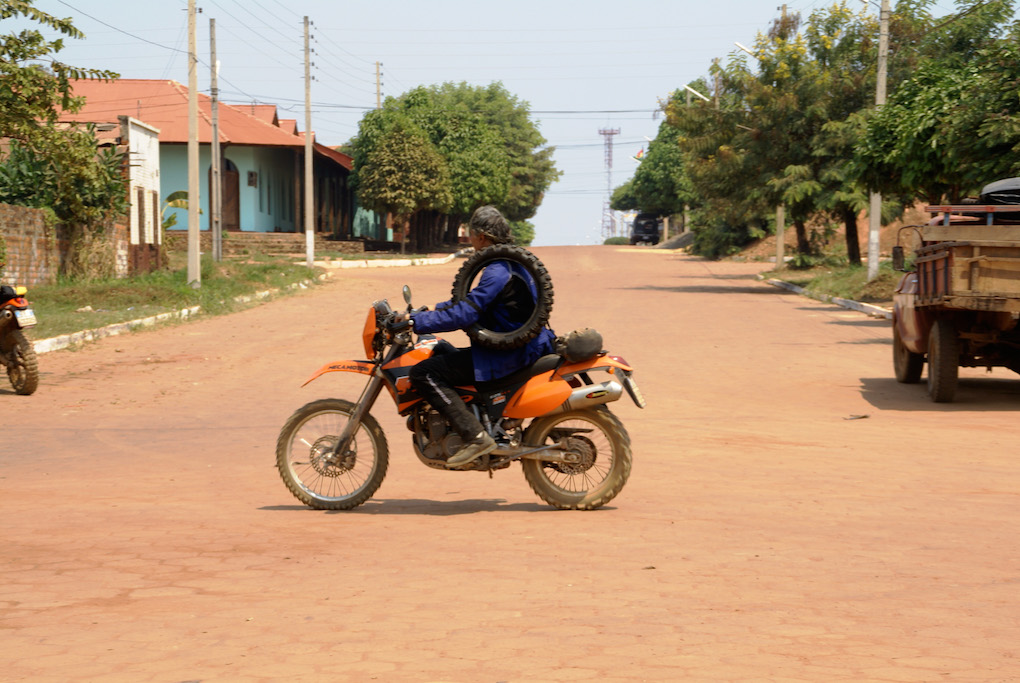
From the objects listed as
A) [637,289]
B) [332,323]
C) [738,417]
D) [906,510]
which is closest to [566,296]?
[637,289]

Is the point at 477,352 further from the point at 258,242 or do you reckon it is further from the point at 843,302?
the point at 258,242

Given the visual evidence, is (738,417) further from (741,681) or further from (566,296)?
(566,296)

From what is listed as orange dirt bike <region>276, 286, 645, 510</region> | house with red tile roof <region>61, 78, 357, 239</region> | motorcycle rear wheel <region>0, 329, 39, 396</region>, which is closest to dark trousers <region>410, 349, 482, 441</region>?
orange dirt bike <region>276, 286, 645, 510</region>

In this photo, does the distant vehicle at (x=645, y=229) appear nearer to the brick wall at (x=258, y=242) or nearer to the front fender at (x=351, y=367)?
the brick wall at (x=258, y=242)

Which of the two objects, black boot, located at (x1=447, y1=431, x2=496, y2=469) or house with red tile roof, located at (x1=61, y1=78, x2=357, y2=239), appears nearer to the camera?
black boot, located at (x1=447, y1=431, x2=496, y2=469)

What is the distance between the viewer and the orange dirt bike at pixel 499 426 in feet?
22.6

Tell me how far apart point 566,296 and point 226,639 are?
25118mm

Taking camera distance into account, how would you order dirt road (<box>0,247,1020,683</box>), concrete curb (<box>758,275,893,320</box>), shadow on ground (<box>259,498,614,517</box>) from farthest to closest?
concrete curb (<box>758,275,893,320</box>) < shadow on ground (<box>259,498,614,517</box>) < dirt road (<box>0,247,1020,683</box>)

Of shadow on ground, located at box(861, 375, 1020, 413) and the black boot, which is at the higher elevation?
the black boot

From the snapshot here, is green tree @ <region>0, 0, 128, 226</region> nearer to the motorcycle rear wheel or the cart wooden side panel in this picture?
the motorcycle rear wheel

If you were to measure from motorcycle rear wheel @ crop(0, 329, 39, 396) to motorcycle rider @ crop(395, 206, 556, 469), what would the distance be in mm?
7477

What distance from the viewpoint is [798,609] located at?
4820mm

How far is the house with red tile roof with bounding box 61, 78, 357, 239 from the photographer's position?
47.0 metres

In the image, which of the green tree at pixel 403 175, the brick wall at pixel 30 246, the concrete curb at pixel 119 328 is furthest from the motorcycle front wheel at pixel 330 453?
the green tree at pixel 403 175
